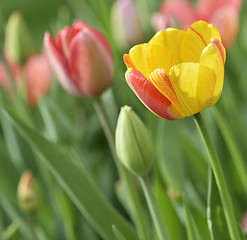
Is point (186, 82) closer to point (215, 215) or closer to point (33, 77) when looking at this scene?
point (215, 215)

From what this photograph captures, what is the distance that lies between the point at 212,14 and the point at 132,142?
386 millimetres

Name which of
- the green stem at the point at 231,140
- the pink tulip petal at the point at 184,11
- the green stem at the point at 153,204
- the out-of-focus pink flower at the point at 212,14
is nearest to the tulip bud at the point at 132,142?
the green stem at the point at 153,204

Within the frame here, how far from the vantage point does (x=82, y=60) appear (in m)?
0.47

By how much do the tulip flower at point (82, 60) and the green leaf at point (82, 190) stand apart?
0.06 m

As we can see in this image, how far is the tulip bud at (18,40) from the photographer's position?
2.25ft

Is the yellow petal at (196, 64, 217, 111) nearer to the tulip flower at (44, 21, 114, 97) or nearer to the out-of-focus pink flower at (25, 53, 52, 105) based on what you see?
the tulip flower at (44, 21, 114, 97)

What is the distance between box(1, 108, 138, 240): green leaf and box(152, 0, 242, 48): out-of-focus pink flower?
0.23 metres

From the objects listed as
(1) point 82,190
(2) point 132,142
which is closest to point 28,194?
(1) point 82,190

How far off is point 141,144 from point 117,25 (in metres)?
0.37

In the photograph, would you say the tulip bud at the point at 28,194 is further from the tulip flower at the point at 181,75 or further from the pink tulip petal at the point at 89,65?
the tulip flower at the point at 181,75

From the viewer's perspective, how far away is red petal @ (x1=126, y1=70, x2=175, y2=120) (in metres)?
0.32

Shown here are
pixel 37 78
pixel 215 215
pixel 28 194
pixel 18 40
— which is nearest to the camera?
pixel 215 215

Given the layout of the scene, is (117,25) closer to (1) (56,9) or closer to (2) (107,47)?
(2) (107,47)

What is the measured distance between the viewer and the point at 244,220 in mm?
537
